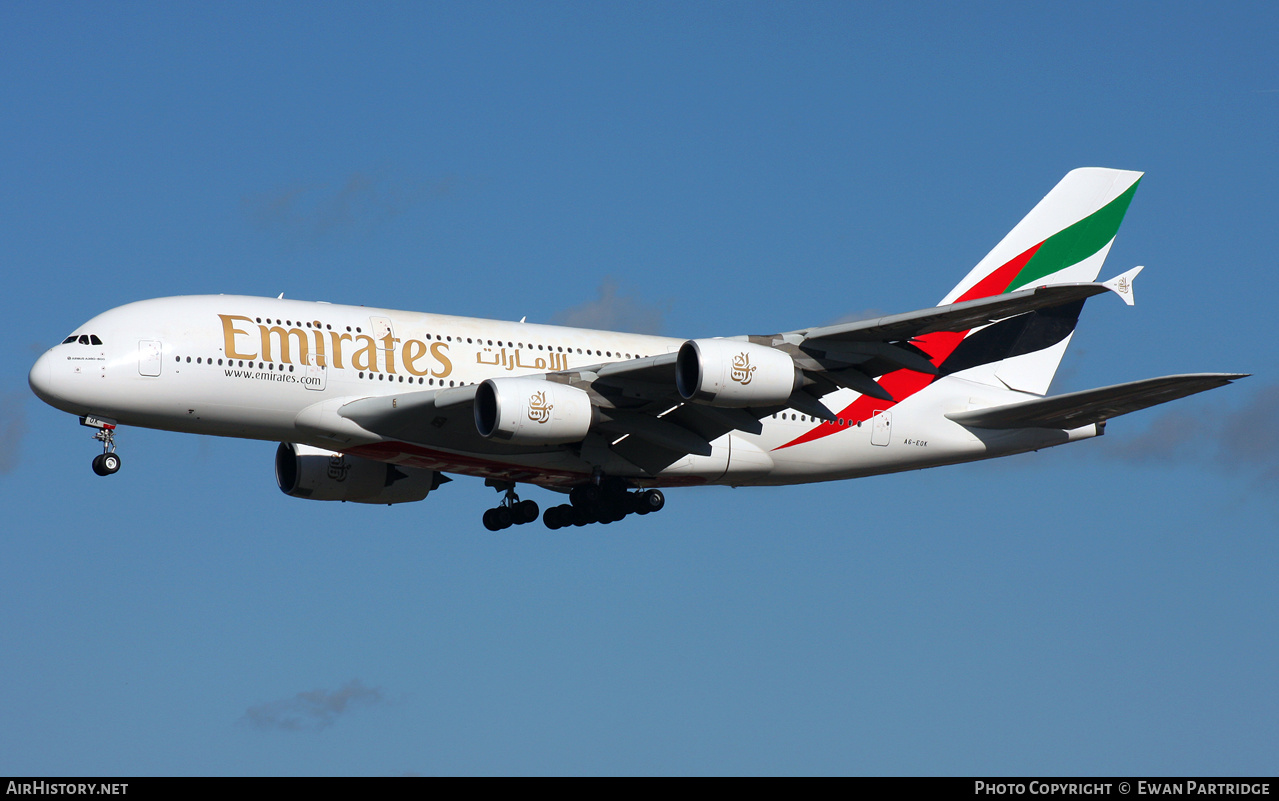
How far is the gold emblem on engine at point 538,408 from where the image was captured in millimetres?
29594

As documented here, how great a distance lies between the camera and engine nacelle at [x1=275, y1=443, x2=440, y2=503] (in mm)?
36062

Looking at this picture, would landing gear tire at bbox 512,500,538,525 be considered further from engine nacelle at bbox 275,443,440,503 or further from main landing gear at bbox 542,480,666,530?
engine nacelle at bbox 275,443,440,503

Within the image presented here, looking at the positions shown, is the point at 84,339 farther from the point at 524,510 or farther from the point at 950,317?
the point at 950,317

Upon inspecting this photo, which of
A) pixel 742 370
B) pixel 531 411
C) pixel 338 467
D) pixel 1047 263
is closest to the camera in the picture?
pixel 742 370

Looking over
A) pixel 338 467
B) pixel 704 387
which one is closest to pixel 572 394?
pixel 704 387

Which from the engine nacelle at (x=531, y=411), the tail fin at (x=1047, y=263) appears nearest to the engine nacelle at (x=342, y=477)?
the engine nacelle at (x=531, y=411)

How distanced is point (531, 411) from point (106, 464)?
8837 millimetres

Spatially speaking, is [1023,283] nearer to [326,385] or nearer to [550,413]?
[550,413]

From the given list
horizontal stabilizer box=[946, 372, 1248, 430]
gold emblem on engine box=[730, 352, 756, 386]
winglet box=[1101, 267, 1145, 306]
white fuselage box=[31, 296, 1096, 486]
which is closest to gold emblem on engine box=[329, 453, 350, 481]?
Answer: white fuselage box=[31, 296, 1096, 486]

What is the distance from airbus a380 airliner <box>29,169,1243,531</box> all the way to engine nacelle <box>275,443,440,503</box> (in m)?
0.05

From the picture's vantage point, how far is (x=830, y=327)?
29.1 m

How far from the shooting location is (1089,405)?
107ft

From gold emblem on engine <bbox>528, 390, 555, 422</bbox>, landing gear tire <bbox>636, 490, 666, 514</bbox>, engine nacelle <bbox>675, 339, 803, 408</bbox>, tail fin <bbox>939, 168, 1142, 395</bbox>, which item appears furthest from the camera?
tail fin <bbox>939, 168, 1142, 395</bbox>
